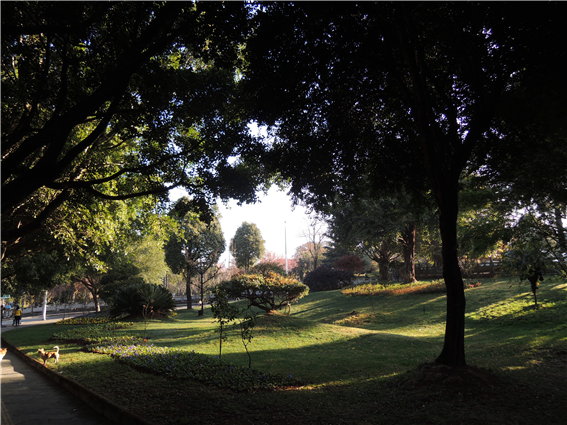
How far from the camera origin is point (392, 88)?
7676 millimetres

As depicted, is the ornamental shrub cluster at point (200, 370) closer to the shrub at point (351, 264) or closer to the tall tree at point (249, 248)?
the shrub at point (351, 264)

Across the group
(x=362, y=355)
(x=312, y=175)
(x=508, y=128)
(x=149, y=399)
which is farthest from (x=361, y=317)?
(x=149, y=399)

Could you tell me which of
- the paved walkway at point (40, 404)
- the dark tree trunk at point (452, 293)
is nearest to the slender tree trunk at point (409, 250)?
the dark tree trunk at point (452, 293)

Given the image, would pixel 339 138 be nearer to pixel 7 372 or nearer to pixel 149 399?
pixel 149 399

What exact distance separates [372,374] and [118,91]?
729 centimetres

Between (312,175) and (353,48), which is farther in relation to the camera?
(312,175)

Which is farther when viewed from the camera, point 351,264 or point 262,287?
point 351,264

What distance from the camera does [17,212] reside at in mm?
11070

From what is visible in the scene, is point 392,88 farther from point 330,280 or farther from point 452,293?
point 330,280

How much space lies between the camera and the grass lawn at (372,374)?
4.33 m

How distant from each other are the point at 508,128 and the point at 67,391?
10.9 meters

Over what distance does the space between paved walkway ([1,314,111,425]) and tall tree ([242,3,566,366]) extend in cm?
602

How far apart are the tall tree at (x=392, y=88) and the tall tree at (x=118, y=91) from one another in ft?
3.52

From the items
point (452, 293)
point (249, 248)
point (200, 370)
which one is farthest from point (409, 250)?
point (249, 248)
